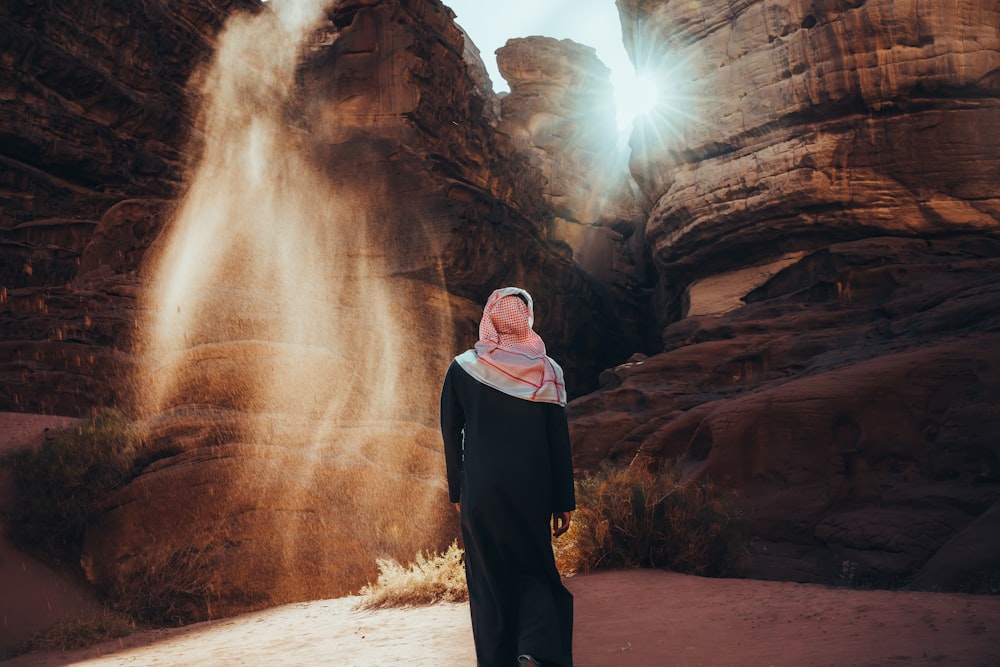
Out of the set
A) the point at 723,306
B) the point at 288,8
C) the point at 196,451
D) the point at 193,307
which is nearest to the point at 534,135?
the point at 288,8

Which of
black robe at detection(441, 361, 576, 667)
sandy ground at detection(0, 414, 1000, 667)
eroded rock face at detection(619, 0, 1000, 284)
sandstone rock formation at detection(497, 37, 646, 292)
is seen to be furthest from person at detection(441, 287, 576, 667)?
sandstone rock formation at detection(497, 37, 646, 292)

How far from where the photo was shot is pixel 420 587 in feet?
24.3

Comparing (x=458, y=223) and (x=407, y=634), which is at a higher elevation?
(x=458, y=223)

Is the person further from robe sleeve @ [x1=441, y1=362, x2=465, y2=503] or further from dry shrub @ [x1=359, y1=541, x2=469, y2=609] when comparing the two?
dry shrub @ [x1=359, y1=541, x2=469, y2=609]

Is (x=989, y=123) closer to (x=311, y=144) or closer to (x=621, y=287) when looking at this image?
(x=621, y=287)

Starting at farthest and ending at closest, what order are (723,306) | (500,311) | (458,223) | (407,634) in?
(723,306)
(458,223)
(407,634)
(500,311)

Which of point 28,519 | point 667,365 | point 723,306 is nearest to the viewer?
point 28,519

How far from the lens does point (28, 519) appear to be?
8906 millimetres

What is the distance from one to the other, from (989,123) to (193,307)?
2169cm

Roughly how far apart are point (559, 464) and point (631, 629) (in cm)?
193

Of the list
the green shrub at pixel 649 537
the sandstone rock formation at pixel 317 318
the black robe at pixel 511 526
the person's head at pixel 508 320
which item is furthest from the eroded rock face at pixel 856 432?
the person's head at pixel 508 320

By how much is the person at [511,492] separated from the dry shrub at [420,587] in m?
3.73

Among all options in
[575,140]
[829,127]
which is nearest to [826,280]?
[829,127]

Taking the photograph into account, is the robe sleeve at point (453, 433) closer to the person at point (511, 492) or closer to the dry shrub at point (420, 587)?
the person at point (511, 492)
